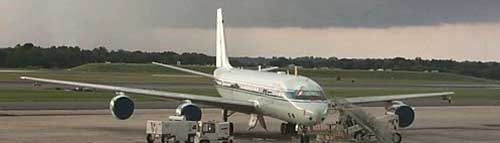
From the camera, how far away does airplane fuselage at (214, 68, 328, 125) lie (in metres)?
33.5

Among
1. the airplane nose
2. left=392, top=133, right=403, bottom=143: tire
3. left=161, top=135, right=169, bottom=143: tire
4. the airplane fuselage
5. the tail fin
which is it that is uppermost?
the tail fin

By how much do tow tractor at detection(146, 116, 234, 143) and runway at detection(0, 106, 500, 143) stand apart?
2.40 metres

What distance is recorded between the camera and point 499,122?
53.7 meters

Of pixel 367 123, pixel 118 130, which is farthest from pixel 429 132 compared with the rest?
pixel 118 130

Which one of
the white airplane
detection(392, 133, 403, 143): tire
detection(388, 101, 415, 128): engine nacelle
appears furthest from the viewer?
detection(388, 101, 415, 128): engine nacelle

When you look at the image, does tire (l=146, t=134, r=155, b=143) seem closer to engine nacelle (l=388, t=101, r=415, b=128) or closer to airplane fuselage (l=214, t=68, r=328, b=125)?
airplane fuselage (l=214, t=68, r=328, b=125)

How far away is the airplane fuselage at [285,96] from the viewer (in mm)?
33500

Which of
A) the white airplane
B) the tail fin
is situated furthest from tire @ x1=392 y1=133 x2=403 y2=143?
the tail fin

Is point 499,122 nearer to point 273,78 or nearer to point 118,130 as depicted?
point 273,78

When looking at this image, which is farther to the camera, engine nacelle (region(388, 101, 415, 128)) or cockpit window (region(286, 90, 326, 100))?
engine nacelle (region(388, 101, 415, 128))

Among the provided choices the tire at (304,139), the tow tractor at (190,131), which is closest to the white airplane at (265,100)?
the tire at (304,139)

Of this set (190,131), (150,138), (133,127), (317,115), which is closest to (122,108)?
(150,138)

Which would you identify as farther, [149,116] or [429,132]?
[149,116]

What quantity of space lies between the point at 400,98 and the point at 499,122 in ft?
46.9
